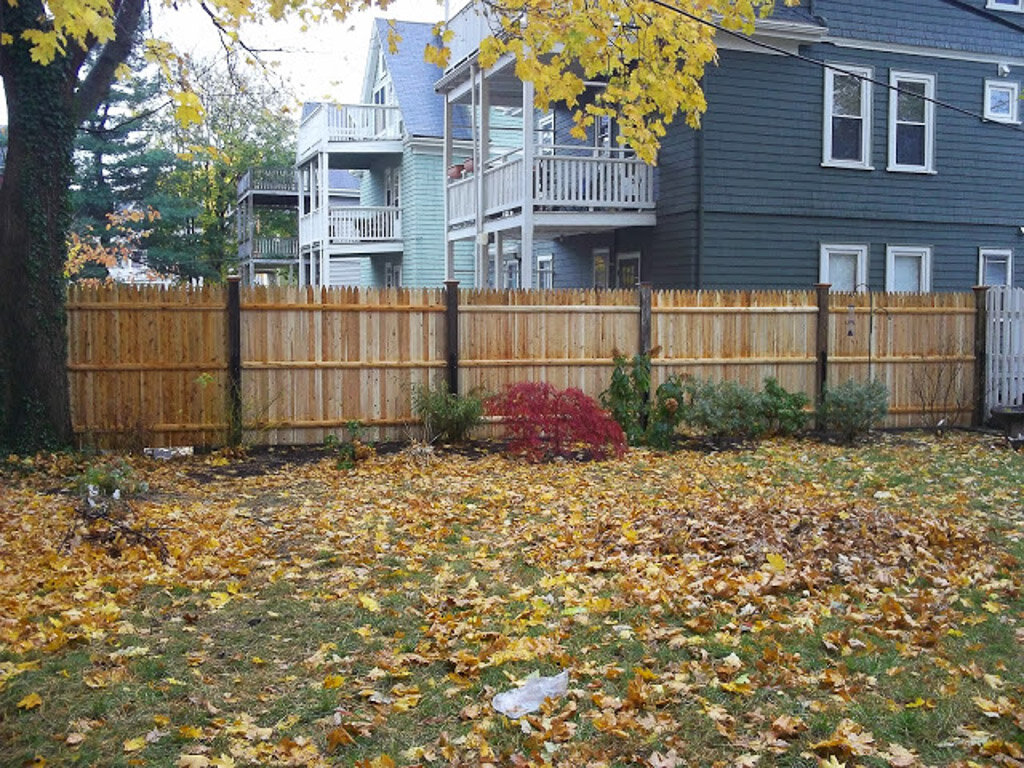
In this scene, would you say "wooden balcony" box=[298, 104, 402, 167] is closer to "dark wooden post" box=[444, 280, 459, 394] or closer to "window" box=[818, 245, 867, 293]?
"window" box=[818, 245, 867, 293]

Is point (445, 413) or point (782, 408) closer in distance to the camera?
point (445, 413)

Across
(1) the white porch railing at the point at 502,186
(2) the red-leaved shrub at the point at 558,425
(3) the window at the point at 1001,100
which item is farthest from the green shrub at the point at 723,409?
(3) the window at the point at 1001,100

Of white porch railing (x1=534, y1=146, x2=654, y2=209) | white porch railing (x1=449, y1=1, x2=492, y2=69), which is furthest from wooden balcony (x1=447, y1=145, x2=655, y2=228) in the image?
white porch railing (x1=449, y1=1, x2=492, y2=69)

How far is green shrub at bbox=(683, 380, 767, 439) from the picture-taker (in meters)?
13.5

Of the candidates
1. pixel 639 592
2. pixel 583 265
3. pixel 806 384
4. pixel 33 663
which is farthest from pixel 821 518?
pixel 583 265

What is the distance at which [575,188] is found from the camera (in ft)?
60.8

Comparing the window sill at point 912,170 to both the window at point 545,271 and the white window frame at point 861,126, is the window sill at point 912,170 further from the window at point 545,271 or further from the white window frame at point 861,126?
the window at point 545,271

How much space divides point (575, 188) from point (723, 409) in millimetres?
6559

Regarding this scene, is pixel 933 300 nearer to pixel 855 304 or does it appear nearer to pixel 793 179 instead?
pixel 855 304

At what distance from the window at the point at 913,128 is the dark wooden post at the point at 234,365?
1347cm

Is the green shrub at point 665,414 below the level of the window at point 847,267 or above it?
below

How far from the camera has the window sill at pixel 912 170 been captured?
1973 cm

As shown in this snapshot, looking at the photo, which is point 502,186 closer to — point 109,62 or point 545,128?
point 545,128

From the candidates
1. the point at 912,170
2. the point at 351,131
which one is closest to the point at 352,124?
the point at 351,131
